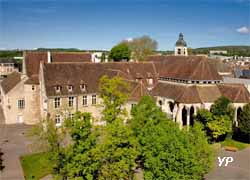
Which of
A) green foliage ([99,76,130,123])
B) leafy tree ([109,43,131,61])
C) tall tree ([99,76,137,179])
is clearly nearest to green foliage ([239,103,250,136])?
green foliage ([99,76,130,123])

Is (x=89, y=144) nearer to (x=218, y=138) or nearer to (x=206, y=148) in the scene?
(x=206, y=148)

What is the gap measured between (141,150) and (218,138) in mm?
19367

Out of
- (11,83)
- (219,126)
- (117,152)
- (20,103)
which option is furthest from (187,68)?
(117,152)

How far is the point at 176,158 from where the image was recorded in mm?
22156

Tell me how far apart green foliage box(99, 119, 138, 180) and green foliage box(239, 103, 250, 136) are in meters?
21.3

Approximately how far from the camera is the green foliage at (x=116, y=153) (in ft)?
69.9

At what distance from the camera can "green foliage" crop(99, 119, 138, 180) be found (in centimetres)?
2131

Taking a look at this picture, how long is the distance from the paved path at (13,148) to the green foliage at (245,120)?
26.3 meters

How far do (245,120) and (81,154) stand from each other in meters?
25.4

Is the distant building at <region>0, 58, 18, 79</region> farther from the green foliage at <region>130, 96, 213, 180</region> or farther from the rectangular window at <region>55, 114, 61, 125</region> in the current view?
→ the green foliage at <region>130, 96, 213, 180</region>

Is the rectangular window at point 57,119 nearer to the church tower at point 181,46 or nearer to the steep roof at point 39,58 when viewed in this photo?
the steep roof at point 39,58

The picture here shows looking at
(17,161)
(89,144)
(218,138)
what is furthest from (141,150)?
(218,138)

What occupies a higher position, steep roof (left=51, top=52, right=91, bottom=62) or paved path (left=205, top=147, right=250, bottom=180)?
steep roof (left=51, top=52, right=91, bottom=62)

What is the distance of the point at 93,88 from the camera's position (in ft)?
154
